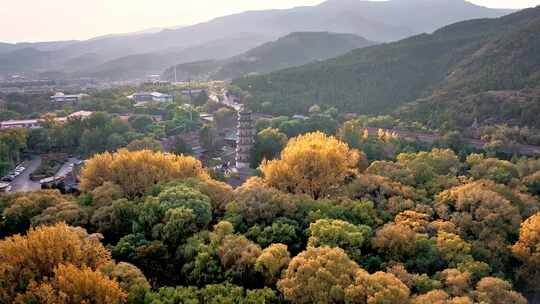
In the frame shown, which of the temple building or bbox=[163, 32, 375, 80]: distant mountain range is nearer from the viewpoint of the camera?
the temple building

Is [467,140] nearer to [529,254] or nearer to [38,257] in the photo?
[529,254]

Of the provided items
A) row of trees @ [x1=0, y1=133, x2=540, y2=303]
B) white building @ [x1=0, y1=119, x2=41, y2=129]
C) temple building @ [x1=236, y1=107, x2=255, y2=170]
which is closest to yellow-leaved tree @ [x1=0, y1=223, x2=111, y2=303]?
row of trees @ [x1=0, y1=133, x2=540, y2=303]

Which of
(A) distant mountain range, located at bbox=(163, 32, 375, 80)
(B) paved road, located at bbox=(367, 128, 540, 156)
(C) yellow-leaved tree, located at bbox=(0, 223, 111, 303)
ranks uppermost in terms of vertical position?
(A) distant mountain range, located at bbox=(163, 32, 375, 80)

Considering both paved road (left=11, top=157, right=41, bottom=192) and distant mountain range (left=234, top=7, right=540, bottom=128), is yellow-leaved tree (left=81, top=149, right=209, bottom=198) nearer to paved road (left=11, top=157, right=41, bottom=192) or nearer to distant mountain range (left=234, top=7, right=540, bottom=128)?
paved road (left=11, top=157, right=41, bottom=192)

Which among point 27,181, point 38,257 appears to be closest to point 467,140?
point 27,181

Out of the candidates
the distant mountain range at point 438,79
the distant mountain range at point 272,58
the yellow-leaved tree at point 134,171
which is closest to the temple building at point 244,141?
the yellow-leaved tree at point 134,171

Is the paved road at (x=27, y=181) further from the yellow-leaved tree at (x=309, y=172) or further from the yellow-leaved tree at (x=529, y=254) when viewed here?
the yellow-leaved tree at (x=529, y=254)
